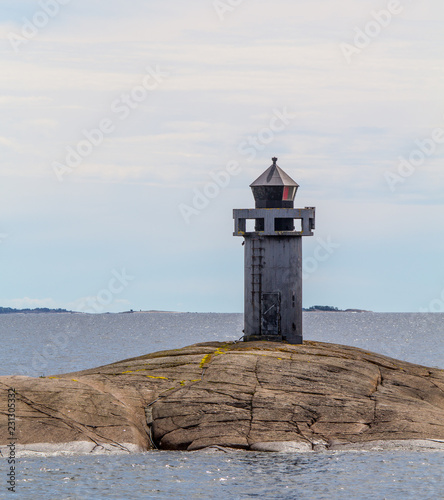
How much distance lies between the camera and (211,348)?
3169 centimetres

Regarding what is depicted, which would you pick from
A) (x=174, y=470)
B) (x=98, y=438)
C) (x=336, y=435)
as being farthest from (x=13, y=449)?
(x=336, y=435)

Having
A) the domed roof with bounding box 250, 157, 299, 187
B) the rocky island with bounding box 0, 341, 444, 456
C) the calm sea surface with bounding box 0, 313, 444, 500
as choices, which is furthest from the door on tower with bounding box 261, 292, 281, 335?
the calm sea surface with bounding box 0, 313, 444, 500

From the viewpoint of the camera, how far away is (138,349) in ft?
308

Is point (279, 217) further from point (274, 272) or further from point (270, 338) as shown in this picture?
point (270, 338)

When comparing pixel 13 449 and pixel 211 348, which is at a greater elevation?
pixel 211 348

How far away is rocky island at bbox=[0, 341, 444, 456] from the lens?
24.0 meters

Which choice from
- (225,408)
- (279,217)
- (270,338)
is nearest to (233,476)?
(225,408)

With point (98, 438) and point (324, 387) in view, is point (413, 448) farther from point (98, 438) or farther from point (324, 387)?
point (98, 438)

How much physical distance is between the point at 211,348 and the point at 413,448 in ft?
33.4

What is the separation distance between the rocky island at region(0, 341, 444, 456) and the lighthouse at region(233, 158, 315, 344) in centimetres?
611

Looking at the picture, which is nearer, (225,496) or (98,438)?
(225,496)

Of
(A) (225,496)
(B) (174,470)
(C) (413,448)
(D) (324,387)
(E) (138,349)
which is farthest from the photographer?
(E) (138,349)

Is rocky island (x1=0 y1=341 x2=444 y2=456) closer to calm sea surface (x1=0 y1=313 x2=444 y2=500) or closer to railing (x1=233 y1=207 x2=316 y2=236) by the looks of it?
calm sea surface (x1=0 y1=313 x2=444 y2=500)

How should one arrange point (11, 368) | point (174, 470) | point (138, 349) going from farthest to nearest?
point (138, 349) → point (11, 368) → point (174, 470)
